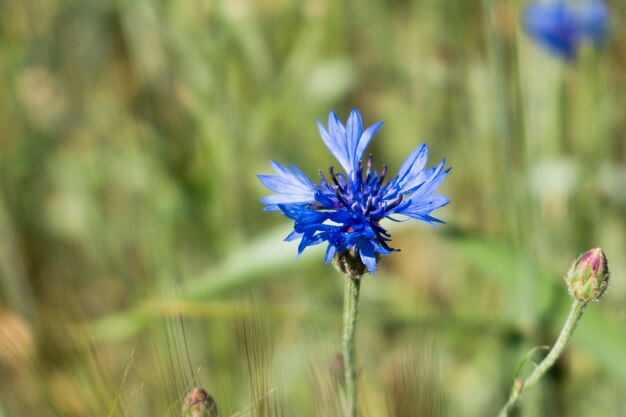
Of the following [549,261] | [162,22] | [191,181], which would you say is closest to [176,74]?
[162,22]

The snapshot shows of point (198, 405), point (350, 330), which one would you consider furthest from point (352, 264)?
point (198, 405)

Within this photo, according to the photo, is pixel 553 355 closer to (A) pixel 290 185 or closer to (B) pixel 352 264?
(B) pixel 352 264

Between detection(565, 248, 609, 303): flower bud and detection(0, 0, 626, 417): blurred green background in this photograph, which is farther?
detection(0, 0, 626, 417): blurred green background

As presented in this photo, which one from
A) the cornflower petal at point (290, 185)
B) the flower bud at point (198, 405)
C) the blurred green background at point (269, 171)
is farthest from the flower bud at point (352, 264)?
the blurred green background at point (269, 171)

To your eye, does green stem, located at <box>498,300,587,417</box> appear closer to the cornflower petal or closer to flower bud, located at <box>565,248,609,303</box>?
flower bud, located at <box>565,248,609,303</box>

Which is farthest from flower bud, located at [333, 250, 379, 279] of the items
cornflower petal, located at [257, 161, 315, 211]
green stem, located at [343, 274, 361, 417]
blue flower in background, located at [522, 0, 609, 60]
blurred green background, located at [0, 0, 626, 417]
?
blue flower in background, located at [522, 0, 609, 60]

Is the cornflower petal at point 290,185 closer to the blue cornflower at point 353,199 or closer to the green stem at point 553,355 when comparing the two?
the blue cornflower at point 353,199

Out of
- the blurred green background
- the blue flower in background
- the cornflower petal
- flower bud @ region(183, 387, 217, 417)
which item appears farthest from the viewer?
the blue flower in background
